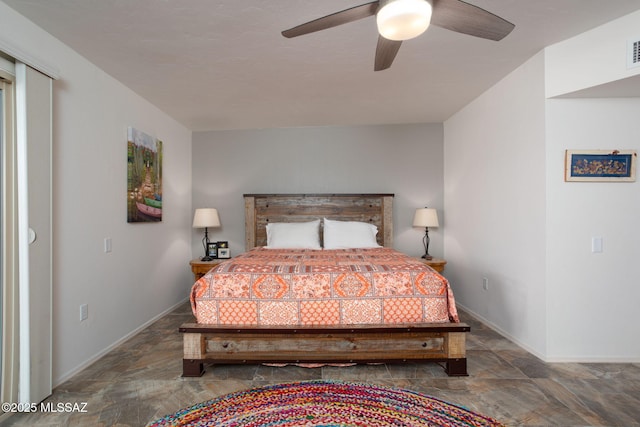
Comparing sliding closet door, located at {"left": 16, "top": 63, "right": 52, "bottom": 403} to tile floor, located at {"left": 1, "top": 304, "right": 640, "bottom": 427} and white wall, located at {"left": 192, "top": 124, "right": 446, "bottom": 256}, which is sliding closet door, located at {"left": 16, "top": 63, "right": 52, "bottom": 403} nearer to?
tile floor, located at {"left": 1, "top": 304, "right": 640, "bottom": 427}

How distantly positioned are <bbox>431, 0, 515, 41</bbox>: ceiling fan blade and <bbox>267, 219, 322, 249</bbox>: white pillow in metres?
2.68

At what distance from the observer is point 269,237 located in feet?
13.0

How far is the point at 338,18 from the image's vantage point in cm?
153

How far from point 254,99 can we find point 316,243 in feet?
5.87

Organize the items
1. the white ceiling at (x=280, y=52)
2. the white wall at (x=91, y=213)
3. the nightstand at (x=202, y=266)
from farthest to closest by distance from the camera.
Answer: the nightstand at (x=202, y=266)
the white wall at (x=91, y=213)
the white ceiling at (x=280, y=52)

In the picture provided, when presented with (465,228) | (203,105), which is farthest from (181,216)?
(465,228)

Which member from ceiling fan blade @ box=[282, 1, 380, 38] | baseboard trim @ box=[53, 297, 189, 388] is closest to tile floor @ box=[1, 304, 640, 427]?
baseboard trim @ box=[53, 297, 189, 388]

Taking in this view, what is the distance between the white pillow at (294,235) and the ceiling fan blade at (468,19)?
268 centimetres

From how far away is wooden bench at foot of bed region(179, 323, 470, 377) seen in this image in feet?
7.20

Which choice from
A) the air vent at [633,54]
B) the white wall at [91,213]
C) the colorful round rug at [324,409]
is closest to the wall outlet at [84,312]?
the white wall at [91,213]

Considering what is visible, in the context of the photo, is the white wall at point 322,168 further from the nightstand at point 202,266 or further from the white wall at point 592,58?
→ the white wall at point 592,58

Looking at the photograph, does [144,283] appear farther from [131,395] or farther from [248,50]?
[248,50]

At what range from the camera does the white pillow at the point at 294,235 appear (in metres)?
3.75

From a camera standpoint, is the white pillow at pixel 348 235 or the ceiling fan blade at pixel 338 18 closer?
the ceiling fan blade at pixel 338 18
